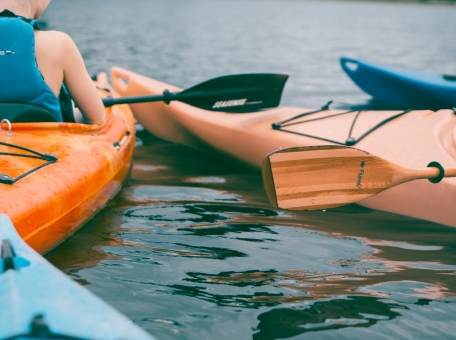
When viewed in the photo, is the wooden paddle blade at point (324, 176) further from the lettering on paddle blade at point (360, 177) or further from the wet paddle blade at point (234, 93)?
the wet paddle blade at point (234, 93)

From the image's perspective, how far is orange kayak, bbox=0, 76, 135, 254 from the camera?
7.40 ft

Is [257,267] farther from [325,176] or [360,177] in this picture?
[360,177]

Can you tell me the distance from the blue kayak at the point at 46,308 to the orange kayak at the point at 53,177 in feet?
1.89

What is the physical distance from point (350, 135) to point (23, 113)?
200cm

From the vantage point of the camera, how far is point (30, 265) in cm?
164

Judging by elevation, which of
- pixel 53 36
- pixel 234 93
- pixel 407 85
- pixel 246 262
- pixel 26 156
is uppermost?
pixel 407 85

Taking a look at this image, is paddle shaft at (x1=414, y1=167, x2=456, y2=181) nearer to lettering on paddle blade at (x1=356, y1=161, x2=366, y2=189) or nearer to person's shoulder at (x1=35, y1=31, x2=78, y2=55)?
lettering on paddle blade at (x1=356, y1=161, x2=366, y2=189)

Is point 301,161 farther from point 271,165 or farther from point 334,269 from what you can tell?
point 334,269

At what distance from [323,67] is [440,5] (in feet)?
199

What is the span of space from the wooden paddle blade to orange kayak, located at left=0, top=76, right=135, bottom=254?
0.89 meters

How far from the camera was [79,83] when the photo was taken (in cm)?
296

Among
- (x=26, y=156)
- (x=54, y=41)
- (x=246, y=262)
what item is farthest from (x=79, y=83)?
(x=246, y=262)

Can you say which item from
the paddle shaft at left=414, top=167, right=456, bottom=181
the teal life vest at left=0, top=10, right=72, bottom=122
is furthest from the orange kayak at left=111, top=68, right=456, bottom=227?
the teal life vest at left=0, top=10, right=72, bottom=122

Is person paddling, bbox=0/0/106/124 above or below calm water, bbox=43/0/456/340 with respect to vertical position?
above
